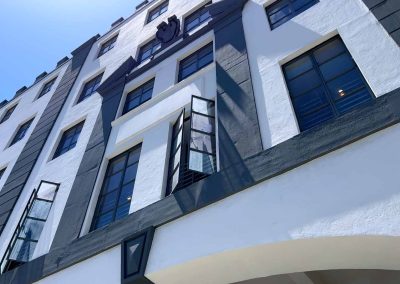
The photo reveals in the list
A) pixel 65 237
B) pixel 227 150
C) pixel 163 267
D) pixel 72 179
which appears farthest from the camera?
pixel 72 179

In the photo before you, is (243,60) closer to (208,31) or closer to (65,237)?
(208,31)

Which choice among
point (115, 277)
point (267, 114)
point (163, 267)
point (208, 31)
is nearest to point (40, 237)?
point (115, 277)

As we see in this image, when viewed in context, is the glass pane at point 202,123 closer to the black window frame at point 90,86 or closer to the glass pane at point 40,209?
the glass pane at point 40,209

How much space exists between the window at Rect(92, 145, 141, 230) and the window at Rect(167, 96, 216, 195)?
1091 millimetres

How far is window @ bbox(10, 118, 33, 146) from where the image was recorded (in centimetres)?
1370

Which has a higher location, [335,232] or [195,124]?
[195,124]

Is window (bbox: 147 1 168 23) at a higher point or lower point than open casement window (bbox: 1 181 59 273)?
higher

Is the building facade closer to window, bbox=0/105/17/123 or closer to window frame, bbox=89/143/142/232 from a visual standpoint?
window frame, bbox=89/143/142/232

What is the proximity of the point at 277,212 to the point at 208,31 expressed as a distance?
670 cm

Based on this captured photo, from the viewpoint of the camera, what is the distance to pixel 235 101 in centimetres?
668

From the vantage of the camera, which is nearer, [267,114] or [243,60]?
[267,114]

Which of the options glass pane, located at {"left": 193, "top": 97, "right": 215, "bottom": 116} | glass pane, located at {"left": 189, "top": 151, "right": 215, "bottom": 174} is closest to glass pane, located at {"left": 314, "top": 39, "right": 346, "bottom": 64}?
glass pane, located at {"left": 193, "top": 97, "right": 215, "bottom": 116}

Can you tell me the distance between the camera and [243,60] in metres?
7.39

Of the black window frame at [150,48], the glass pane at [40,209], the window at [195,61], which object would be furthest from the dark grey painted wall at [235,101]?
the glass pane at [40,209]
